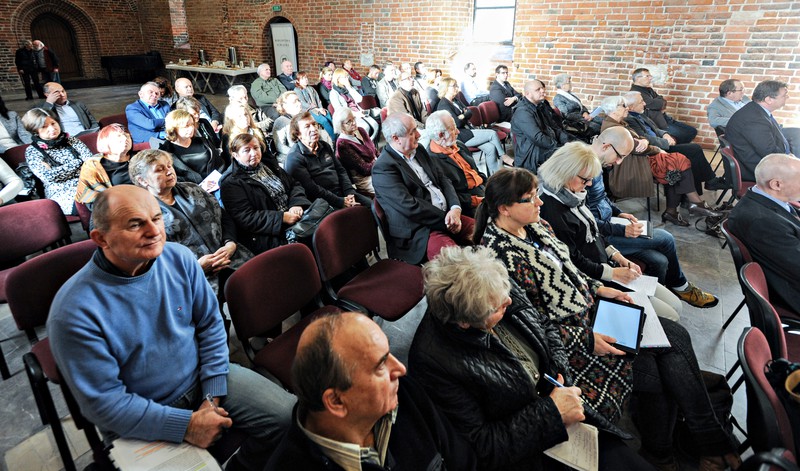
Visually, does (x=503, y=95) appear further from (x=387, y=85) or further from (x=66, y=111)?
(x=66, y=111)

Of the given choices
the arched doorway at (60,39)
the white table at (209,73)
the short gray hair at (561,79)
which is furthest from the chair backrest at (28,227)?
the arched doorway at (60,39)

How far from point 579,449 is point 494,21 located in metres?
7.89

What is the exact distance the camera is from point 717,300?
9.96 feet

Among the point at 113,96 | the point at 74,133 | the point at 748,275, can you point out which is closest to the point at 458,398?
the point at 748,275

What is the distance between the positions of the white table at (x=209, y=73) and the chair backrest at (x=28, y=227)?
9107mm

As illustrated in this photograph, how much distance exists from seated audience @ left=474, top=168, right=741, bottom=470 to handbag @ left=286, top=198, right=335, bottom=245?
4.24 ft

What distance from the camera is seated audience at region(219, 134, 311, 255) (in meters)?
2.78

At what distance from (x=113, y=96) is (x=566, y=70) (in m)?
11.5

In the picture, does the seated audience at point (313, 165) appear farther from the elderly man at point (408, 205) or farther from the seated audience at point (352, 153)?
the elderly man at point (408, 205)

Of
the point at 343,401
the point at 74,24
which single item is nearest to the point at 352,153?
the point at 343,401

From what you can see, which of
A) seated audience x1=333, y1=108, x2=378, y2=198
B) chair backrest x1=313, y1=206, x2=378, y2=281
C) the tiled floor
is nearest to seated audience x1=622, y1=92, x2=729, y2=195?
the tiled floor

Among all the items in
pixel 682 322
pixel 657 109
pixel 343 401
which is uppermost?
pixel 657 109

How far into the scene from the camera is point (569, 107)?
20.3 ft

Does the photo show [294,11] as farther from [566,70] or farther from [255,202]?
[255,202]
